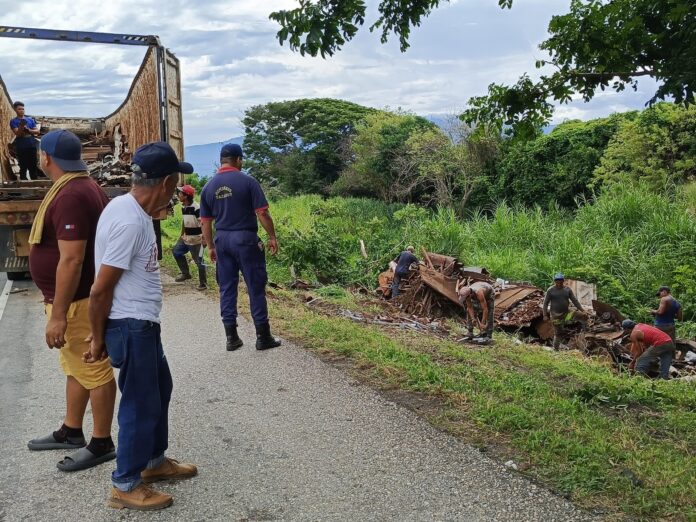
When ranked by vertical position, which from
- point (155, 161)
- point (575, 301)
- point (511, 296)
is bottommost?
point (511, 296)

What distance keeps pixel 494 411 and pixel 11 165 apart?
29.6 feet

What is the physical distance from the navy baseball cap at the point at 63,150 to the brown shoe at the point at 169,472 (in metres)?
1.77

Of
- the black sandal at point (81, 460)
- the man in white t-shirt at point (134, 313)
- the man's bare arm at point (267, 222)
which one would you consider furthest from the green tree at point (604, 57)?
the black sandal at point (81, 460)

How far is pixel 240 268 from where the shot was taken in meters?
6.70

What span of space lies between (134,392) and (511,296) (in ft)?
34.7

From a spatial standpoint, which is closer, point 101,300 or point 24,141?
point 101,300

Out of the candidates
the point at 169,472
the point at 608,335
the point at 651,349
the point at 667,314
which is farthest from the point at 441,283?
the point at 169,472

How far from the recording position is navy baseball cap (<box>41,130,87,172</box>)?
378cm

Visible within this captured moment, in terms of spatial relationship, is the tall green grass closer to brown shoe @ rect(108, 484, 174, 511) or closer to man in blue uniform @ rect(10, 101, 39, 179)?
man in blue uniform @ rect(10, 101, 39, 179)

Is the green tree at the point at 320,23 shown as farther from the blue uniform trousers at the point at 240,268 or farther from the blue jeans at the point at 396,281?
the blue jeans at the point at 396,281

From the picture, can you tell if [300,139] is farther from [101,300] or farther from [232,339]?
[101,300]

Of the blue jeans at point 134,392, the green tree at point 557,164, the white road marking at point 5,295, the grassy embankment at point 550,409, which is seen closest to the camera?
the blue jeans at point 134,392

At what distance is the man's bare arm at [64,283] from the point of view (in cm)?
361

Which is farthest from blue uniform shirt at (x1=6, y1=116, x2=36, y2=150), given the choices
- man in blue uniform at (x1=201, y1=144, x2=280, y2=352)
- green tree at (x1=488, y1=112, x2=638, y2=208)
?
green tree at (x1=488, y1=112, x2=638, y2=208)
